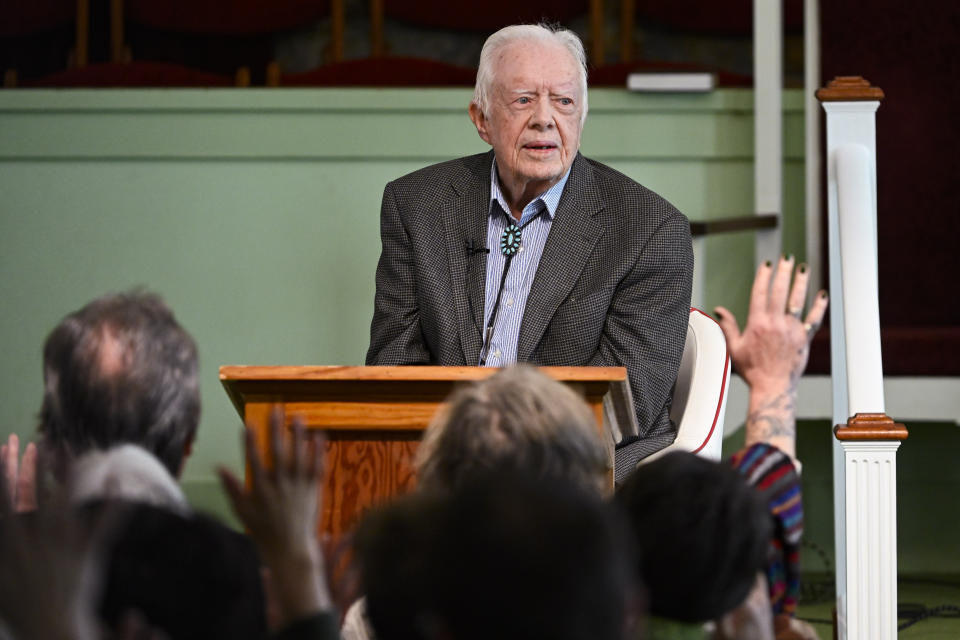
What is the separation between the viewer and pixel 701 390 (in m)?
2.59

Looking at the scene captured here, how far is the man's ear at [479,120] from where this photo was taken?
2863 millimetres

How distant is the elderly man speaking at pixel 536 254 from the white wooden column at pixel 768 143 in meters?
1.16

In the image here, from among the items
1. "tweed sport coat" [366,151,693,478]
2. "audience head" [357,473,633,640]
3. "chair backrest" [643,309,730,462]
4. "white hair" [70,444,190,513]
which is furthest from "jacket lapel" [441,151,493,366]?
"audience head" [357,473,633,640]

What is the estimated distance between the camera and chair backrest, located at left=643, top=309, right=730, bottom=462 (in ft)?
8.32

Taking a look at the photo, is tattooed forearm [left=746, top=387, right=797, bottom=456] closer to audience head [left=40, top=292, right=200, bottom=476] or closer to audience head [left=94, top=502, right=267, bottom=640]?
audience head [left=40, top=292, right=200, bottom=476]

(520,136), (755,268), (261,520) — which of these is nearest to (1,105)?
(520,136)

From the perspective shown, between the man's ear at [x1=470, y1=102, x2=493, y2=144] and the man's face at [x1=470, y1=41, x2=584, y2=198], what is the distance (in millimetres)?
62

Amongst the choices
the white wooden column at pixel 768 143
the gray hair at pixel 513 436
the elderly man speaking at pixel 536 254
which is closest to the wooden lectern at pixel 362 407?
the gray hair at pixel 513 436

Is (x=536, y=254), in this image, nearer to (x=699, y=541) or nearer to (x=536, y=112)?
(x=536, y=112)

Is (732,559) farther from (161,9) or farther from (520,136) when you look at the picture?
(161,9)

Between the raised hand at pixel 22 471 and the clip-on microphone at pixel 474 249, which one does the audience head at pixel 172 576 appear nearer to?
the raised hand at pixel 22 471

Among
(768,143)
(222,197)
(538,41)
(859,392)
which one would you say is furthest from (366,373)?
(768,143)

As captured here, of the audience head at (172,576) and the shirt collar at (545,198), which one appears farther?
the shirt collar at (545,198)

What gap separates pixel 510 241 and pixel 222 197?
138 cm
